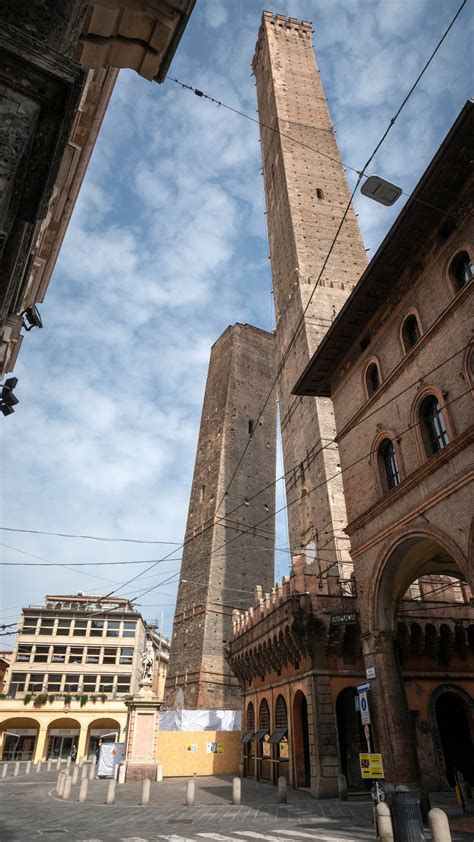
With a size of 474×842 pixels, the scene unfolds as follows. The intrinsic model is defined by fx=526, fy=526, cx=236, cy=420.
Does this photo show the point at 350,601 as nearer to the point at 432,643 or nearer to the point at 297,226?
the point at 432,643

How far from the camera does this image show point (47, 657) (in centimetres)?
4291

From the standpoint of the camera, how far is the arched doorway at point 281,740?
58.1 feet

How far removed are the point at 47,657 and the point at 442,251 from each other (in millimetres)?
43926

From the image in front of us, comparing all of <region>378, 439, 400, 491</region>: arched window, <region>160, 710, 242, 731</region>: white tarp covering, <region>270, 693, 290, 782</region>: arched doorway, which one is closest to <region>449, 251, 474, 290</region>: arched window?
<region>378, 439, 400, 491</region>: arched window

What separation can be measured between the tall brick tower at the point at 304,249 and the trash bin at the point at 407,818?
9675mm

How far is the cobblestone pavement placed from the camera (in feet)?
→ 28.9

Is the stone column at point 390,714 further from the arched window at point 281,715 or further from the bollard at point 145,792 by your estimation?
the arched window at point 281,715

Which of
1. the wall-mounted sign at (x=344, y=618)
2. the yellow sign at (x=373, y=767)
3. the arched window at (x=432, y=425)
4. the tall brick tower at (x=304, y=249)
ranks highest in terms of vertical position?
the tall brick tower at (x=304, y=249)

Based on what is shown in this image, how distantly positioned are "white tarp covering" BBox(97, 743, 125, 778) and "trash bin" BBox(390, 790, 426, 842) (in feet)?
54.1

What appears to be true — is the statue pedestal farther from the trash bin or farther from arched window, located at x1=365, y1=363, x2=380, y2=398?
arched window, located at x1=365, y1=363, x2=380, y2=398

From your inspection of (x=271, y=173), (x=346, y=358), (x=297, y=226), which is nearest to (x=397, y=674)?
(x=346, y=358)

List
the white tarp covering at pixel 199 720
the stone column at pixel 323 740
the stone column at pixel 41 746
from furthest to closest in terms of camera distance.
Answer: the stone column at pixel 41 746, the white tarp covering at pixel 199 720, the stone column at pixel 323 740

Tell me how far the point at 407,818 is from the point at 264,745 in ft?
49.3

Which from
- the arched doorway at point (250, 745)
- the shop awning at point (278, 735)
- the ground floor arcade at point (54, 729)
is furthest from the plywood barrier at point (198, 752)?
the ground floor arcade at point (54, 729)
